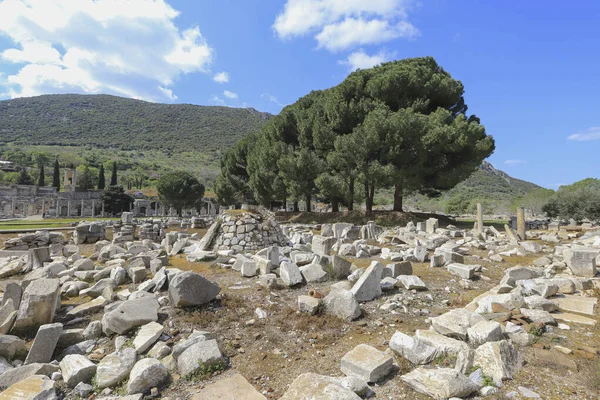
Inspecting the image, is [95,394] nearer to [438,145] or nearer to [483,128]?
[438,145]

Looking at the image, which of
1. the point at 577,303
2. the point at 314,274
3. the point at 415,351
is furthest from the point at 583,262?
the point at 415,351

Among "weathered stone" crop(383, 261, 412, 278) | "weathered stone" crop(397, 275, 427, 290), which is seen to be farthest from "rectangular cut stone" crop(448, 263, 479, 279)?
"weathered stone" crop(397, 275, 427, 290)

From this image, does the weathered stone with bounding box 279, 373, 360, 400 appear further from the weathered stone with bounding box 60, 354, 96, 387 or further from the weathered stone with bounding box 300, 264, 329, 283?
the weathered stone with bounding box 300, 264, 329, 283

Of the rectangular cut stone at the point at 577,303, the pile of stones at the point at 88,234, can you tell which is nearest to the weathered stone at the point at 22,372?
the rectangular cut stone at the point at 577,303

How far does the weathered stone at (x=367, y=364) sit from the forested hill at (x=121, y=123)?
114875mm

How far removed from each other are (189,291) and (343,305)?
242 cm

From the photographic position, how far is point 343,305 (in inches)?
193

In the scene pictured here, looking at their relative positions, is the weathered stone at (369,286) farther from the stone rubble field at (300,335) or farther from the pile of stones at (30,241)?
the pile of stones at (30,241)

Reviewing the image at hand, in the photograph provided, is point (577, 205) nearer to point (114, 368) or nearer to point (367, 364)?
point (367, 364)

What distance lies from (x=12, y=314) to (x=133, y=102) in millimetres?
164059

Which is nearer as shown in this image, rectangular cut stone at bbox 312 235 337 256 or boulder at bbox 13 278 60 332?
boulder at bbox 13 278 60 332

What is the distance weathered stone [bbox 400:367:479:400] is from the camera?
282cm

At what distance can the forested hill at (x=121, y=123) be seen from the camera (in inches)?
4523

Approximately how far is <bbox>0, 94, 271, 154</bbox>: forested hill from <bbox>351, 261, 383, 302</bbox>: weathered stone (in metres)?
113
